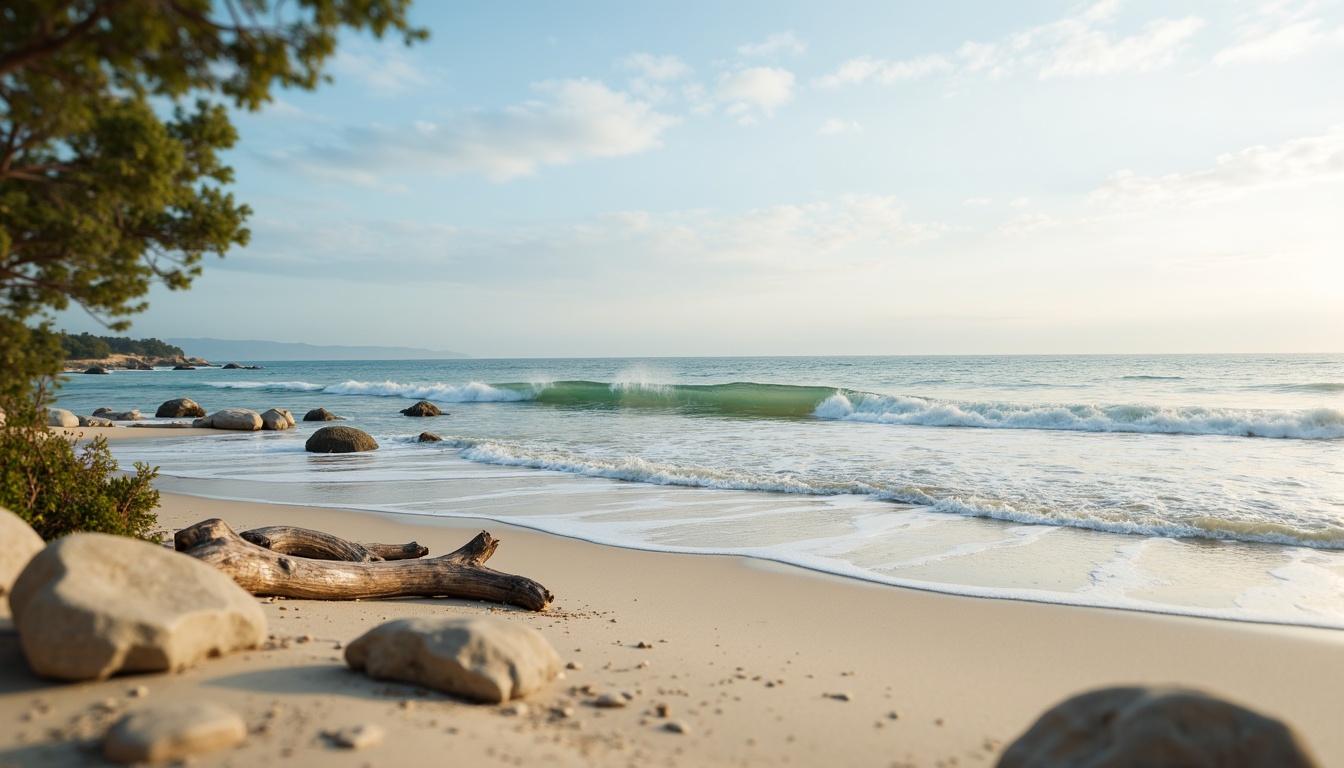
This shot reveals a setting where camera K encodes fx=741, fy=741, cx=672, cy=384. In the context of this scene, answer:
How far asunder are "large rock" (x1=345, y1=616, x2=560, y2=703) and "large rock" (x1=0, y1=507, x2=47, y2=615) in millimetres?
1865

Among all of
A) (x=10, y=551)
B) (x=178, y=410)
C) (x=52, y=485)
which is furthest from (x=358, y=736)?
(x=178, y=410)

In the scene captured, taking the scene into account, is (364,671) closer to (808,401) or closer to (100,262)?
(100,262)

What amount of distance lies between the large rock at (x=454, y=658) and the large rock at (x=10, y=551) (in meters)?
1.86

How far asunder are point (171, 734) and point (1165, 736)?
11.5 ft

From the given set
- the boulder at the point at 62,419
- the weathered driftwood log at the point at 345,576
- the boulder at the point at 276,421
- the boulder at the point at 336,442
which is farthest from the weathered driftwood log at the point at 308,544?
the boulder at the point at 62,419

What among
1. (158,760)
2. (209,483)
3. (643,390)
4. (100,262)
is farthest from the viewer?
(643,390)

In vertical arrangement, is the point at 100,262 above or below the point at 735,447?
above

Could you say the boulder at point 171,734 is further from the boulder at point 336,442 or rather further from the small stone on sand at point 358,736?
the boulder at point 336,442

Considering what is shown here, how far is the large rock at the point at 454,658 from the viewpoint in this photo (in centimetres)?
373

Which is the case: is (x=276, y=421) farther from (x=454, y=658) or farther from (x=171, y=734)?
(x=171, y=734)

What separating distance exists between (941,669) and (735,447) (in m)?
14.0

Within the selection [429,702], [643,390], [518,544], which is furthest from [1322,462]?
[643,390]

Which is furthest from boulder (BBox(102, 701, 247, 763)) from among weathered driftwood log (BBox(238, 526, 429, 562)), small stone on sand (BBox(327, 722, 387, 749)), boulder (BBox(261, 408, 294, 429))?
boulder (BBox(261, 408, 294, 429))

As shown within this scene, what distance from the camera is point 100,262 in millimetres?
3895
